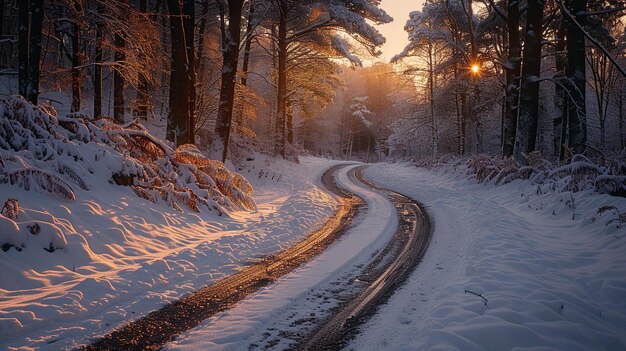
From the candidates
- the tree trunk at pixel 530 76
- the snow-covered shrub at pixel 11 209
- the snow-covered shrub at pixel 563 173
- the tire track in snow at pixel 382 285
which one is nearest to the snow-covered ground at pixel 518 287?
the tire track in snow at pixel 382 285

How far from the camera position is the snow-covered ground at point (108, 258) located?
11.8ft

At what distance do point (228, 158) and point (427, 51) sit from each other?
16235 mm

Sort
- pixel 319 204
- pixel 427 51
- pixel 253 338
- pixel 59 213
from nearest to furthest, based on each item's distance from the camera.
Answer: pixel 253 338 → pixel 59 213 → pixel 319 204 → pixel 427 51

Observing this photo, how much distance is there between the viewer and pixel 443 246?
6789mm

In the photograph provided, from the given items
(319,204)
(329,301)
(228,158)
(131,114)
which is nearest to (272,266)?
(329,301)

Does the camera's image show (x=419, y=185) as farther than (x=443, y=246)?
Yes

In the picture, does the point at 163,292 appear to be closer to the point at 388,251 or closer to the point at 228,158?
the point at 388,251

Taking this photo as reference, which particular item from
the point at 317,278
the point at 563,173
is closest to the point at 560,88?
the point at 563,173

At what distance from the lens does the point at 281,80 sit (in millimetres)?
19484

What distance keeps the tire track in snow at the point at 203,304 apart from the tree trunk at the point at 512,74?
1065 centimetres

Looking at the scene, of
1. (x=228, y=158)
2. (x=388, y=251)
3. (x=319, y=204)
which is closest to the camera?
(x=388, y=251)

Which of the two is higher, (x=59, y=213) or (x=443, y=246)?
(x=59, y=213)

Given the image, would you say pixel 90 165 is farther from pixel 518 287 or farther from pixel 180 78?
pixel 518 287

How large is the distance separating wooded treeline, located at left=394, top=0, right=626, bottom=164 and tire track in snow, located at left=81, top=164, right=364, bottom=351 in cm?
502
